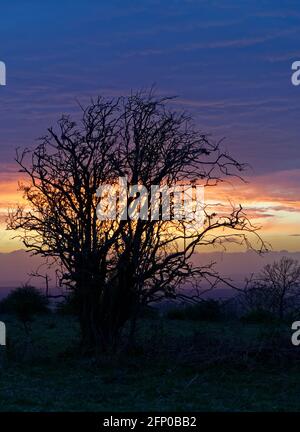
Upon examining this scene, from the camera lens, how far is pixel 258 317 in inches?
1167

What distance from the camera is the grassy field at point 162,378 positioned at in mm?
12336

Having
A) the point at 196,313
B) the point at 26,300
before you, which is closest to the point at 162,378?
the point at 196,313

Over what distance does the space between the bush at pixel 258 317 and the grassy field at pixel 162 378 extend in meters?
10.8

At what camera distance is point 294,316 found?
27875 mm

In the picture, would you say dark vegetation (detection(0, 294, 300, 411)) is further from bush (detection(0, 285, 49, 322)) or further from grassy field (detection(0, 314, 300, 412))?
bush (detection(0, 285, 49, 322))

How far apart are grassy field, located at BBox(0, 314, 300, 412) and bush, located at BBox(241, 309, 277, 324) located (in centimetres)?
1076

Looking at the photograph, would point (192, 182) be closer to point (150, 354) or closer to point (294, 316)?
point (150, 354)

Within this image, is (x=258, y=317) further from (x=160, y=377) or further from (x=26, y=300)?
(x=160, y=377)

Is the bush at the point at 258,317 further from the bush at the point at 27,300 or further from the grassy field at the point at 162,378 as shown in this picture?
the grassy field at the point at 162,378

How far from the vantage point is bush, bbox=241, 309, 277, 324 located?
95.7 feet

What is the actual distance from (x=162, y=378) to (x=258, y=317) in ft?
50.8
